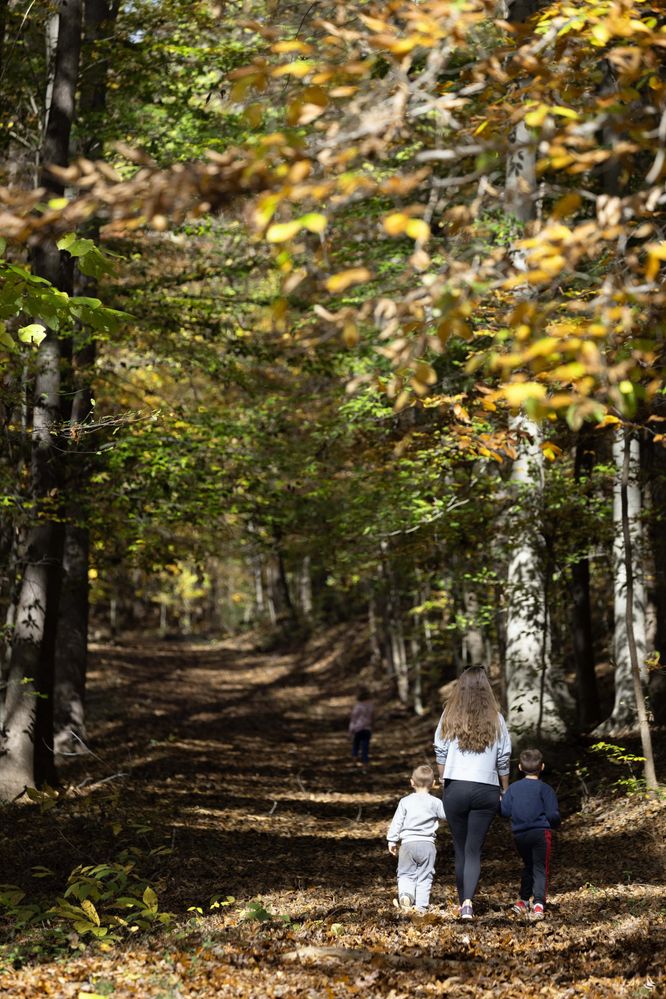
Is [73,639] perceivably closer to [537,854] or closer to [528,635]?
[528,635]

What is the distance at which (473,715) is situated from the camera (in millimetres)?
7340

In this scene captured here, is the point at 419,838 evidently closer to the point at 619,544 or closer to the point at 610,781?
the point at 610,781

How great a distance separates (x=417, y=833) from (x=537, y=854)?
3.10 feet

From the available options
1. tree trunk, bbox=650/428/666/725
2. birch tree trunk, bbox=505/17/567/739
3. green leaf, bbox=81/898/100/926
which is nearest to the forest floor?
green leaf, bbox=81/898/100/926

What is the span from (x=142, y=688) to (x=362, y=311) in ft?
82.1

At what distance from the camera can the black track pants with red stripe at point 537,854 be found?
293 inches

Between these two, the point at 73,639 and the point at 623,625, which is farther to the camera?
the point at 73,639

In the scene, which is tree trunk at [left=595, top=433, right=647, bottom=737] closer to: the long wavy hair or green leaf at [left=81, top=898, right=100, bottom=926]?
the long wavy hair

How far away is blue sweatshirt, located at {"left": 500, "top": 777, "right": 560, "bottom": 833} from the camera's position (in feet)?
24.5

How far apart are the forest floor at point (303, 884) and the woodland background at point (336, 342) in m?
0.19

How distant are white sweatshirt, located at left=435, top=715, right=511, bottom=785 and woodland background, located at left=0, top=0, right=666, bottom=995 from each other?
4.71 ft

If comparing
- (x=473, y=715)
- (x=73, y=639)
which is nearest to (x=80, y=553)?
(x=73, y=639)

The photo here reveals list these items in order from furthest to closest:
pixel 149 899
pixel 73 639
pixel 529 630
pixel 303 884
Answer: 1. pixel 73 639
2. pixel 529 630
3. pixel 303 884
4. pixel 149 899

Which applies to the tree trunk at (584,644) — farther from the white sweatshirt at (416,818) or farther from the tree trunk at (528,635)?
the white sweatshirt at (416,818)
